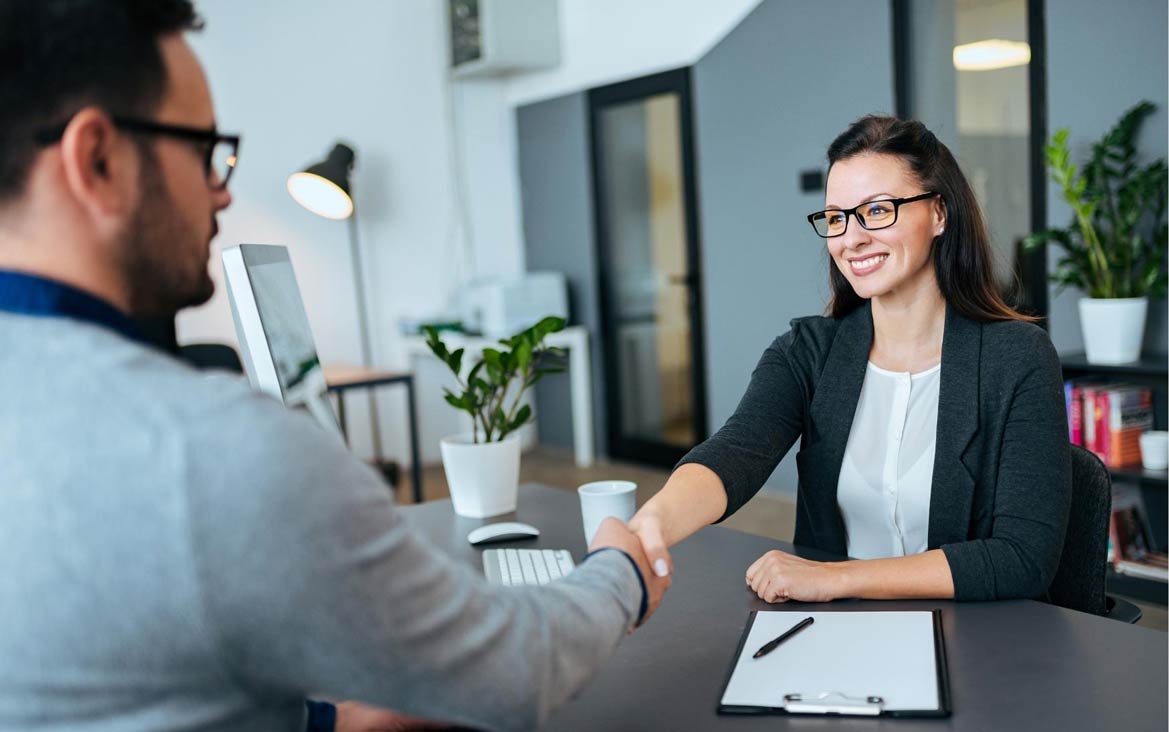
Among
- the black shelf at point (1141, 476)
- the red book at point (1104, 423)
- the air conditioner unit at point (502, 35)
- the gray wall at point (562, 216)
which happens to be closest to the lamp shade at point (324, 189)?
the air conditioner unit at point (502, 35)

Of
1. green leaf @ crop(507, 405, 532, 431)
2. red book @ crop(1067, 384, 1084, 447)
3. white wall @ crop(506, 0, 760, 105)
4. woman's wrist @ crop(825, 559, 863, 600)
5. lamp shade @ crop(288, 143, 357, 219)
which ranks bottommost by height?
red book @ crop(1067, 384, 1084, 447)

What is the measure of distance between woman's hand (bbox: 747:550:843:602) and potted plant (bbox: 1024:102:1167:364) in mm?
2278

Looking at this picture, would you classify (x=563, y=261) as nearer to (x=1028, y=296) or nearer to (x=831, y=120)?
(x=831, y=120)

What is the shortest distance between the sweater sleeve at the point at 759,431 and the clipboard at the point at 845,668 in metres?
0.34

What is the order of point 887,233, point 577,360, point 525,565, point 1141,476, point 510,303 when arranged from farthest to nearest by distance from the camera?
1. point 577,360
2. point 510,303
3. point 1141,476
4. point 887,233
5. point 525,565

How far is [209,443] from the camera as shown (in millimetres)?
610

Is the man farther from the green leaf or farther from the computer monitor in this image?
the green leaf

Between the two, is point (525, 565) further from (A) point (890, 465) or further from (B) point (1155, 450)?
(B) point (1155, 450)

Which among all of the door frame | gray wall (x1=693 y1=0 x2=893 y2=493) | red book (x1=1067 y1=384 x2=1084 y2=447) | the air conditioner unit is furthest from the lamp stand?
red book (x1=1067 y1=384 x2=1084 y2=447)

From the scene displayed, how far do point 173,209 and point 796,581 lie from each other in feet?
3.00

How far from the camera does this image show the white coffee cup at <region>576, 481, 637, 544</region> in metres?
1.57

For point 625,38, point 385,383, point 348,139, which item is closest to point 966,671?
point 385,383

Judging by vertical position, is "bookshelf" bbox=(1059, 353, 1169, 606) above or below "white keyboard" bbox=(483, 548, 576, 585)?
below

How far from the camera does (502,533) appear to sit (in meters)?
1.72
